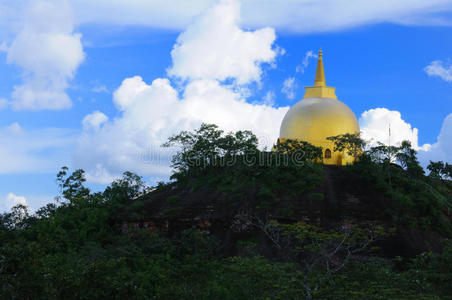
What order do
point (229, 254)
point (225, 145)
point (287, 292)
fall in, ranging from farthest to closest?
1. point (225, 145)
2. point (229, 254)
3. point (287, 292)

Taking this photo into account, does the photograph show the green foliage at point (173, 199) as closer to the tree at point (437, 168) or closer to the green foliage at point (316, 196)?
the green foliage at point (316, 196)

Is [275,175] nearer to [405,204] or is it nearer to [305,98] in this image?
[405,204]

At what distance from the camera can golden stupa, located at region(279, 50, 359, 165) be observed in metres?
48.0

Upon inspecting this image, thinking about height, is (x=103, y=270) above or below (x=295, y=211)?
below

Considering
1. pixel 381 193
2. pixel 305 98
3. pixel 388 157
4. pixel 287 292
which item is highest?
pixel 305 98

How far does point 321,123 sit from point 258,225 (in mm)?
22564

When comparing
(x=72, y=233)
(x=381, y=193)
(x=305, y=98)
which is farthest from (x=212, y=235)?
(x=305, y=98)

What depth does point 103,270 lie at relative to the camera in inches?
745

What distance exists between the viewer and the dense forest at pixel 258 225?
22359mm

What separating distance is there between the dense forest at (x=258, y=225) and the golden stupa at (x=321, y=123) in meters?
3.61

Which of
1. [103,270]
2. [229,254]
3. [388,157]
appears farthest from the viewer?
[388,157]

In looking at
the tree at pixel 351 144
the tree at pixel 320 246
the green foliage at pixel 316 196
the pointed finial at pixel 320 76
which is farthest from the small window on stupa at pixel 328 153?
the tree at pixel 320 246

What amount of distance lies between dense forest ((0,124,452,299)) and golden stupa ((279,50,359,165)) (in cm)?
361

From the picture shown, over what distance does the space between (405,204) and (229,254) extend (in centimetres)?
1175
